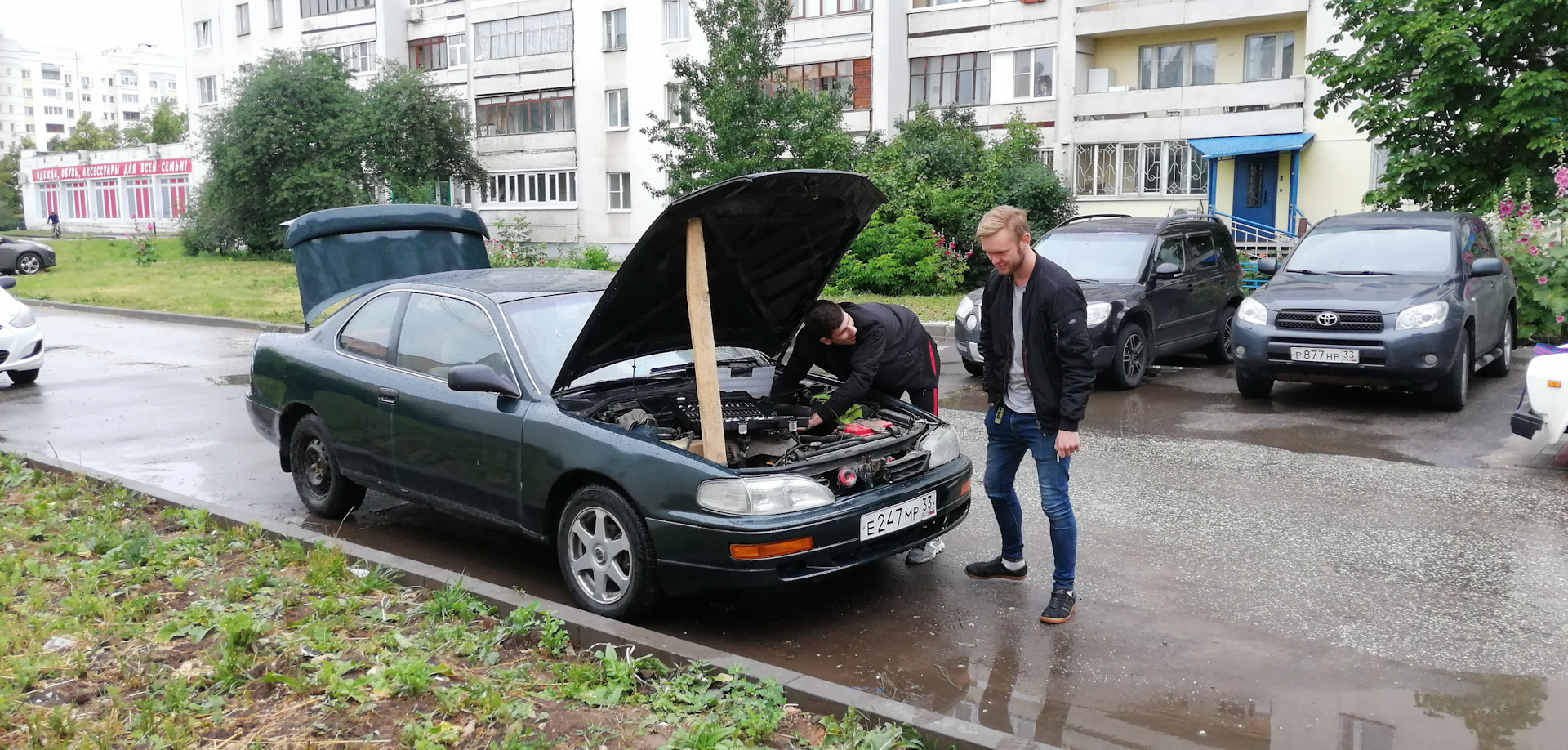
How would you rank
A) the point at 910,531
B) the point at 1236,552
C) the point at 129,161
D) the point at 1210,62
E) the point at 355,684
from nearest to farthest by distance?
the point at 355,684 < the point at 910,531 < the point at 1236,552 < the point at 1210,62 < the point at 129,161

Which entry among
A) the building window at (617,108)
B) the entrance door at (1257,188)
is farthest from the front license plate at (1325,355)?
the building window at (617,108)

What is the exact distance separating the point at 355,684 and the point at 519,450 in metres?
1.52

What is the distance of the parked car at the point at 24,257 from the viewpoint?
32.0 metres

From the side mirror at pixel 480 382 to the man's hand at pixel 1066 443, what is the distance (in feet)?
8.16

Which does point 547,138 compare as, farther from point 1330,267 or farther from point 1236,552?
point 1236,552

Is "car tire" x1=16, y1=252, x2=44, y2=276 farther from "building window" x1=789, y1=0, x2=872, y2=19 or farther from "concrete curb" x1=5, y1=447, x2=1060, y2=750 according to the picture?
"concrete curb" x1=5, y1=447, x2=1060, y2=750

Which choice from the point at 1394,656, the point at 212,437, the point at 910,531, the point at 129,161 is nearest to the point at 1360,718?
the point at 1394,656

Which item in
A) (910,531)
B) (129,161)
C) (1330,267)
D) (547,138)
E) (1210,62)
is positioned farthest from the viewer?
(129,161)

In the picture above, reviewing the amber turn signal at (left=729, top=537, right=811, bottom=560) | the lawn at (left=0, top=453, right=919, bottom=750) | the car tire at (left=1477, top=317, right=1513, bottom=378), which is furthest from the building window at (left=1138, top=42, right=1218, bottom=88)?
the lawn at (left=0, top=453, right=919, bottom=750)

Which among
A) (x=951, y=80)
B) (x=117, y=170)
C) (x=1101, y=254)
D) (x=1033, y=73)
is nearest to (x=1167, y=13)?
(x=1033, y=73)

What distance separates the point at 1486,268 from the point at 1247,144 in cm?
2275

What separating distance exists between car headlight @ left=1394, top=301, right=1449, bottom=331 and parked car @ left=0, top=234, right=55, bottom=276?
34902mm

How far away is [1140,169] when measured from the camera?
3369cm

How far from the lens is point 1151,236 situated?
484 inches
